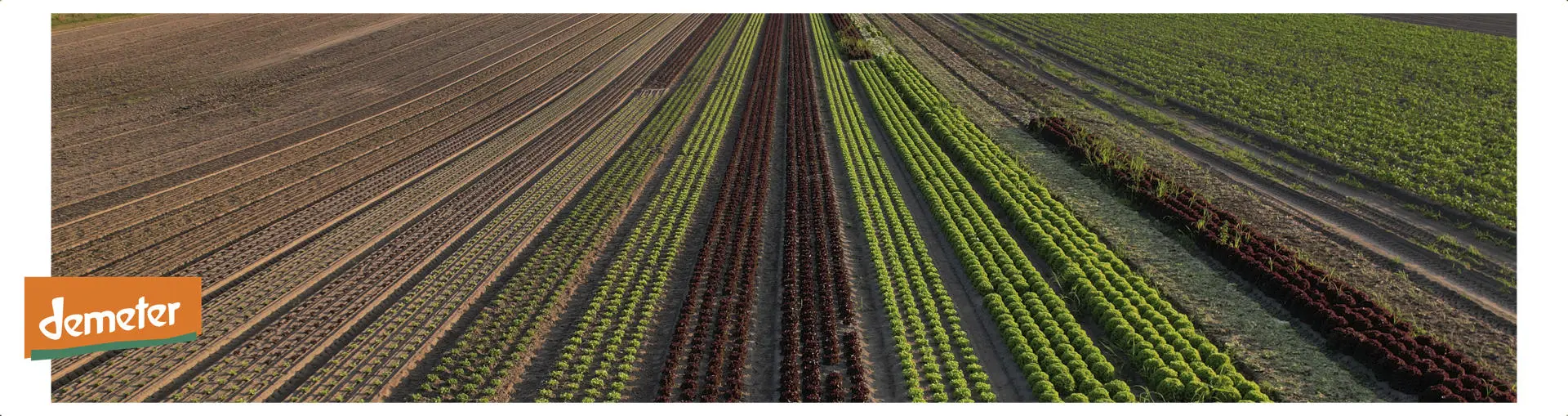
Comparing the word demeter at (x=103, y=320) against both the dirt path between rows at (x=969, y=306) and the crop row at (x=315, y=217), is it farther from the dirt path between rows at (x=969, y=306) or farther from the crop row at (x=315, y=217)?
the dirt path between rows at (x=969, y=306)

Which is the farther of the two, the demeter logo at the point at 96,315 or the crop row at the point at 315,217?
the crop row at the point at 315,217

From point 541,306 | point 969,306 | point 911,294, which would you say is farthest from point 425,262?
point 969,306

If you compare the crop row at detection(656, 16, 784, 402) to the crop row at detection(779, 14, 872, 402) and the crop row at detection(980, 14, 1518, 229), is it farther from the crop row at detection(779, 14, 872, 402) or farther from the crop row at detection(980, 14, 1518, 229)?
the crop row at detection(980, 14, 1518, 229)

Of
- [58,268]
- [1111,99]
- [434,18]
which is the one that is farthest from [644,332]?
[434,18]

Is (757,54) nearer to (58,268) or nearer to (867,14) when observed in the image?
(867,14)

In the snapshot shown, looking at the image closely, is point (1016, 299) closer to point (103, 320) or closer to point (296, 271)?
point (103, 320)

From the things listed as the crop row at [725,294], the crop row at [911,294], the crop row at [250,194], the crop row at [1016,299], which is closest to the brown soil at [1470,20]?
the crop row at [1016,299]
